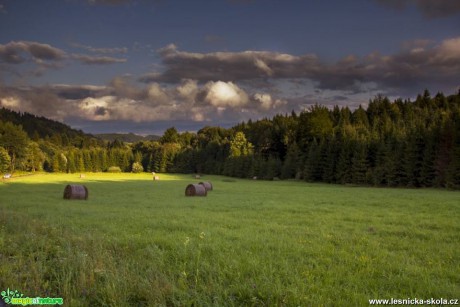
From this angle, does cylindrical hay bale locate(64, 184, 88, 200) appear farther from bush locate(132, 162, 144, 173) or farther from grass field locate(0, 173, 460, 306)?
bush locate(132, 162, 144, 173)

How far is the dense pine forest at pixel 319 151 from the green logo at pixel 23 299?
55.8 metres

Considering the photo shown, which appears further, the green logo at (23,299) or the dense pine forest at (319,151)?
the dense pine forest at (319,151)

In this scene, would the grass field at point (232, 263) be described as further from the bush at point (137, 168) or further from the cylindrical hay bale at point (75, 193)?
the bush at point (137, 168)

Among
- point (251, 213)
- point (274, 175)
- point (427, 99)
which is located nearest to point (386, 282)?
point (251, 213)

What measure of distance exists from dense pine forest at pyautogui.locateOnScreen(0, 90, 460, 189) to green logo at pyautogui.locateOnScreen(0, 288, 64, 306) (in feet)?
183

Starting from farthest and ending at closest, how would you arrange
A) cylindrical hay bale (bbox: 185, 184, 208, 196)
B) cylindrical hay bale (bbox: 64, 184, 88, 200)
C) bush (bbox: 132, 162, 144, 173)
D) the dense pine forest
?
→ bush (bbox: 132, 162, 144, 173), the dense pine forest, cylindrical hay bale (bbox: 185, 184, 208, 196), cylindrical hay bale (bbox: 64, 184, 88, 200)

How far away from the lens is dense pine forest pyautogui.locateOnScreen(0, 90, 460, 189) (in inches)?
2263

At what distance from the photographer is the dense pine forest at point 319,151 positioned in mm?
57469

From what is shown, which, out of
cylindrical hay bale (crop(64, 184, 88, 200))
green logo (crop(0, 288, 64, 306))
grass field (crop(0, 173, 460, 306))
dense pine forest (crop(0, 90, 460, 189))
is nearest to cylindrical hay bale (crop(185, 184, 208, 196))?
cylindrical hay bale (crop(64, 184, 88, 200))

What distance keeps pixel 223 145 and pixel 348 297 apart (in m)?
114

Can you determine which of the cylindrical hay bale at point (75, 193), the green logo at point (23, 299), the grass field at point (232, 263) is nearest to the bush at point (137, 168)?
the cylindrical hay bale at point (75, 193)

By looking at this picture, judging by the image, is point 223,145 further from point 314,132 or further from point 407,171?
point 407,171

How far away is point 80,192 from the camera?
31.3 metres

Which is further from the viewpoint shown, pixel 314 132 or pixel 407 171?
pixel 314 132
